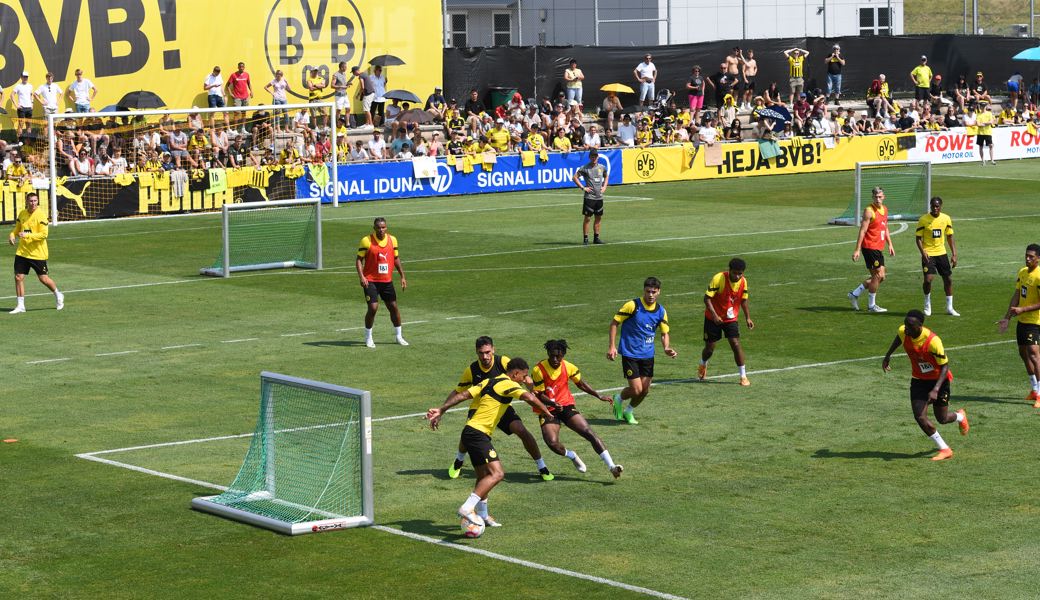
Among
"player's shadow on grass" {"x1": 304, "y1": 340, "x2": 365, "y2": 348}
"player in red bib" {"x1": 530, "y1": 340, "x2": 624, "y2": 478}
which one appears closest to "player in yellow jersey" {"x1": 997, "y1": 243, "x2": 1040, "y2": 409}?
"player in red bib" {"x1": 530, "y1": 340, "x2": 624, "y2": 478}

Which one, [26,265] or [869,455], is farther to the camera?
[26,265]

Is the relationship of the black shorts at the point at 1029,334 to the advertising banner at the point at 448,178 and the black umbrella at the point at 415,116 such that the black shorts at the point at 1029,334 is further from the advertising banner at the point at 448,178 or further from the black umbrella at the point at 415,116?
Answer: the black umbrella at the point at 415,116

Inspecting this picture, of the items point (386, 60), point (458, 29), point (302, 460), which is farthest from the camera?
point (458, 29)

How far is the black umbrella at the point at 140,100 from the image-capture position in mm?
48156

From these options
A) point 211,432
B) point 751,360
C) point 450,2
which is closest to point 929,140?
point 450,2

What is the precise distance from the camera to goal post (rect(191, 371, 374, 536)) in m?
14.7

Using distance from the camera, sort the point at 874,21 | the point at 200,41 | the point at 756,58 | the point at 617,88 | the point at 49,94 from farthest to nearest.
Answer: the point at 874,21
the point at 756,58
the point at 617,88
the point at 200,41
the point at 49,94

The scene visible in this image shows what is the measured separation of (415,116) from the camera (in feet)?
169

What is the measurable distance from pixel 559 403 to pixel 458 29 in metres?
51.9

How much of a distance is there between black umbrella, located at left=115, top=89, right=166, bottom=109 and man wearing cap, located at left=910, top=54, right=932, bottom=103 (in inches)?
1163

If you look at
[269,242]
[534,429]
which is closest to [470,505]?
[534,429]

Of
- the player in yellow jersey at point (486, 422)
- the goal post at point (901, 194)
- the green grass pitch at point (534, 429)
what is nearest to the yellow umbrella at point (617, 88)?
the goal post at point (901, 194)

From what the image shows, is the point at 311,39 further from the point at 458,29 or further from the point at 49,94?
the point at 458,29

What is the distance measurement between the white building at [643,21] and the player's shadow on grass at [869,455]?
4429cm
